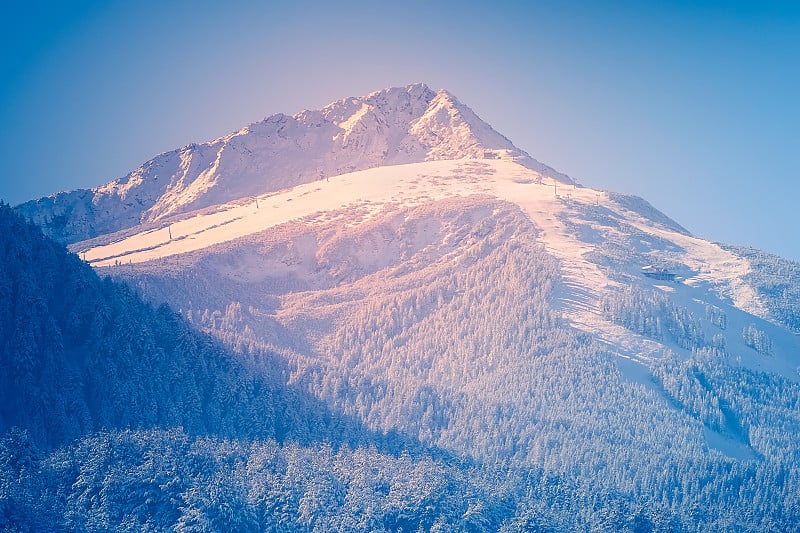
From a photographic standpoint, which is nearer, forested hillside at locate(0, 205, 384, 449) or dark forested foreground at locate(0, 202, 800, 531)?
dark forested foreground at locate(0, 202, 800, 531)

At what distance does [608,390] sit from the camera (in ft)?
573

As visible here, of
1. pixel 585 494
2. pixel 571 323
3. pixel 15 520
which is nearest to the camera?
pixel 15 520

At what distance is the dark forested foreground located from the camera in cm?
12575

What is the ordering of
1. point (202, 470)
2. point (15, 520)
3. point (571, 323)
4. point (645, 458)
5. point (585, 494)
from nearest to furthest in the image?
point (15, 520) → point (202, 470) → point (585, 494) → point (645, 458) → point (571, 323)

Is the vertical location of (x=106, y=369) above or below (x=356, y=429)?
above

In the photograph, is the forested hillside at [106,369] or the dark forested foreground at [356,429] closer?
the dark forested foreground at [356,429]

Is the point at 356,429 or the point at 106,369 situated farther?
the point at 356,429

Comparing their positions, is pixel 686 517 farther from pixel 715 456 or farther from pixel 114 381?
pixel 114 381

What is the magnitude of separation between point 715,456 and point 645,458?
46.4 feet

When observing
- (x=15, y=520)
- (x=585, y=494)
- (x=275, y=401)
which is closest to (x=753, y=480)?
(x=585, y=494)

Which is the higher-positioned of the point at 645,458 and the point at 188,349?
the point at 188,349

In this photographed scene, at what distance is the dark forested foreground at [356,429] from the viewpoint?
125750 mm

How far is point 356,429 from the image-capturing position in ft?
525

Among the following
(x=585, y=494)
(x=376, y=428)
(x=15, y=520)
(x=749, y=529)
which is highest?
(x=15, y=520)
